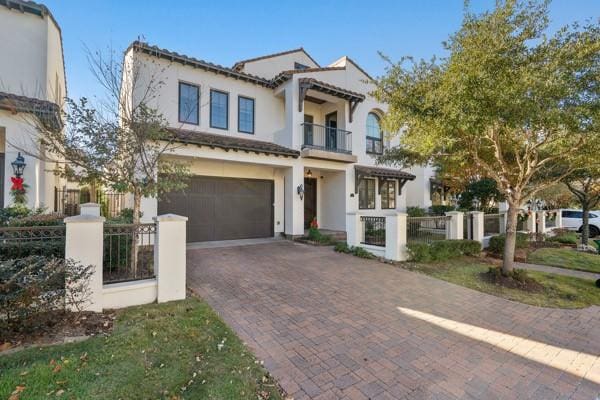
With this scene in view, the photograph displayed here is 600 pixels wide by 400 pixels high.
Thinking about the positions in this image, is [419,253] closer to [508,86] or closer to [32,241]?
[508,86]

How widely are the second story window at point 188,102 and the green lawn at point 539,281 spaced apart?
9.68 m

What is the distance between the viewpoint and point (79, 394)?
2648 mm

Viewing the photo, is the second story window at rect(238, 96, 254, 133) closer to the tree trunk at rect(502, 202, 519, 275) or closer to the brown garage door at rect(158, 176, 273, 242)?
the brown garage door at rect(158, 176, 273, 242)

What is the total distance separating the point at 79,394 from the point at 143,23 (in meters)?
8.47

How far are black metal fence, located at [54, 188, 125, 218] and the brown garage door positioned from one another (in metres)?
1.96

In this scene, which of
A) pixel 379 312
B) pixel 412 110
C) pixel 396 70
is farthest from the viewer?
pixel 396 70

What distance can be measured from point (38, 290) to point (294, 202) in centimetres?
932

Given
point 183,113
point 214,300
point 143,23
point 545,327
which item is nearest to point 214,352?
point 214,300

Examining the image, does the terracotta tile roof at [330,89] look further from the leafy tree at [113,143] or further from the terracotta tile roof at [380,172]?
the leafy tree at [113,143]

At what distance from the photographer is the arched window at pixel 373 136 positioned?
15.6 metres

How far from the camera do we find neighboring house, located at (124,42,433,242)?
10703 millimetres

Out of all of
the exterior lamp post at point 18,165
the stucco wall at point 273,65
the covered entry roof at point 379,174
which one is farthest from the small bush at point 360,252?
the exterior lamp post at point 18,165

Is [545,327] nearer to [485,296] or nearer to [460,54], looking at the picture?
[485,296]

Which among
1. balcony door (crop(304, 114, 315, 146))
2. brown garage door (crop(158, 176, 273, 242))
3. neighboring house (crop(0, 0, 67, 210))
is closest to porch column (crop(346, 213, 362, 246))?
brown garage door (crop(158, 176, 273, 242))
